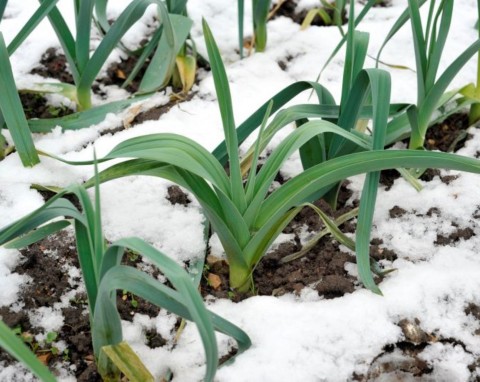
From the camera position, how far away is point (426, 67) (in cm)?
147

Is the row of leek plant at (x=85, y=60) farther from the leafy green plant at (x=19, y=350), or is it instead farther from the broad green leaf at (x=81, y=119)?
the leafy green plant at (x=19, y=350)

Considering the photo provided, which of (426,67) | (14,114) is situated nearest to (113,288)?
(14,114)

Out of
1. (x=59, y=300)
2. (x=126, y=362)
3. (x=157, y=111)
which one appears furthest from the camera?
(x=157, y=111)

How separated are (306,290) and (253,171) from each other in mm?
300

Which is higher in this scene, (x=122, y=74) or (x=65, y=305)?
(x=122, y=74)

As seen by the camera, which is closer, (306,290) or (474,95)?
(306,290)

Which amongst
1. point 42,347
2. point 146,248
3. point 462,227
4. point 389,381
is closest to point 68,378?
point 42,347

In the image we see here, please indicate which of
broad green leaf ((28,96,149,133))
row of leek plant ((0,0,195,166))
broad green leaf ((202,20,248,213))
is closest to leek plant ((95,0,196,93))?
row of leek plant ((0,0,195,166))

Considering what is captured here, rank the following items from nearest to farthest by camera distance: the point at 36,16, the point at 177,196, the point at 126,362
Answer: the point at 126,362 → the point at 36,16 → the point at 177,196

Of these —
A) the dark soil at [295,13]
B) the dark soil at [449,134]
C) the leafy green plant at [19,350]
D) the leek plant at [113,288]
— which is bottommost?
the leafy green plant at [19,350]

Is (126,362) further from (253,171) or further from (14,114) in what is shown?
(14,114)

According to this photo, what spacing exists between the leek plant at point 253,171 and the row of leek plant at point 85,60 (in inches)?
12.5

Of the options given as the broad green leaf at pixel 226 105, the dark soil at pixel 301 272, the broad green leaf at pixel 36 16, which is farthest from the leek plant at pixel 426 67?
the broad green leaf at pixel 36 16

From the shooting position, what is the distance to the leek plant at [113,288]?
92 centimetres
